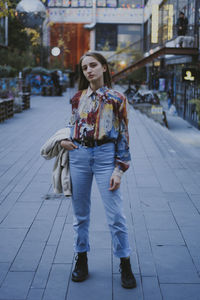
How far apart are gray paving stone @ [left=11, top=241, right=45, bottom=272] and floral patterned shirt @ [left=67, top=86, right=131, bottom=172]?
128 cm

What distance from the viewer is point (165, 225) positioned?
497cm

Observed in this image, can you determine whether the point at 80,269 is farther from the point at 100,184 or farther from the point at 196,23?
the point at 196,23

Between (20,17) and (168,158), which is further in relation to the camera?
(20,17)

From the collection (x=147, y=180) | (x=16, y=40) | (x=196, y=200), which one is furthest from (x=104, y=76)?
(x=16, y=40)

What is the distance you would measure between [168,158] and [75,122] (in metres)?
5.98

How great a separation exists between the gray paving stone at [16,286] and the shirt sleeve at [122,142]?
1.20 metres

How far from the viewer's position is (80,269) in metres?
3.60

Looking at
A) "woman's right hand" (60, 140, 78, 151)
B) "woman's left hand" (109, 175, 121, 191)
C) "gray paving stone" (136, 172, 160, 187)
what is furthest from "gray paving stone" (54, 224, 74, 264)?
"gray paving stone" (136, 172, 160, 187)

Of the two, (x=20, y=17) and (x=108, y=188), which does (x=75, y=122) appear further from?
(x=20, y=17)

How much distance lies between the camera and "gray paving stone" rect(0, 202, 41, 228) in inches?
197

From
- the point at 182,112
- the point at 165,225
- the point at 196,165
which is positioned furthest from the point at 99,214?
the point at 182,112

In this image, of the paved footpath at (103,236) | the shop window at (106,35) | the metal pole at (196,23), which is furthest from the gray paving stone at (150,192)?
the shop window at (106,35)

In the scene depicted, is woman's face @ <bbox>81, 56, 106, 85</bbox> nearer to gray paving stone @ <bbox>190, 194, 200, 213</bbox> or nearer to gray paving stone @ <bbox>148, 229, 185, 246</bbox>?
gray paving stone @ <bbox>148, 229, 185, 246</bbox>

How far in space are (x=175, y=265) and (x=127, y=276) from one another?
62cm
